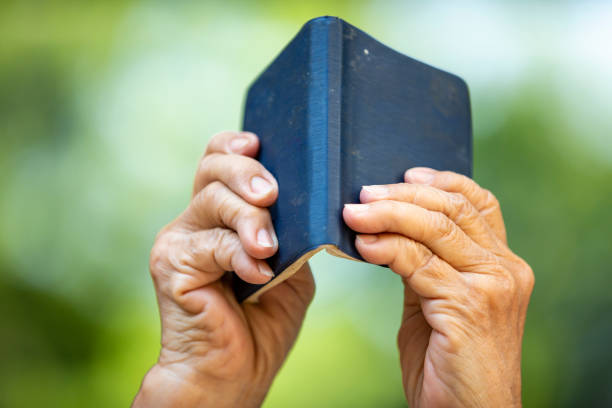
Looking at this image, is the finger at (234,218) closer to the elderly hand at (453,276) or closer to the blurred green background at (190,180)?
the elderly hand at (453,276)

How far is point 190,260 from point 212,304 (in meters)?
0.09

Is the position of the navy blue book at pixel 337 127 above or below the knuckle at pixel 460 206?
above

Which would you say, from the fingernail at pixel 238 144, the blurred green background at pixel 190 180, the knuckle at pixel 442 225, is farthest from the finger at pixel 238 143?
the blurred green background at pixel 190 180

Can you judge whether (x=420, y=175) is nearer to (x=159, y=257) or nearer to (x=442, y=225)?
(x=442, y=225)

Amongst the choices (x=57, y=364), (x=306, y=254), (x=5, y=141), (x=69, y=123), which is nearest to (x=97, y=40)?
(x=69, y=123)

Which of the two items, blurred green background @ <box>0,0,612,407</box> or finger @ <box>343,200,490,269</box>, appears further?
blurred green background @ <box>0,0,612,407</box>

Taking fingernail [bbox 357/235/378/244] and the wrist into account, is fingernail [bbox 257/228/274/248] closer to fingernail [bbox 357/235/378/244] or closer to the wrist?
fingernail [bbox 357/235/378/244]

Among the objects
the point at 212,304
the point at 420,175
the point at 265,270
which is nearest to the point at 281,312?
the point at 212,304

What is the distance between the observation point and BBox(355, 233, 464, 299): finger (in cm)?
60

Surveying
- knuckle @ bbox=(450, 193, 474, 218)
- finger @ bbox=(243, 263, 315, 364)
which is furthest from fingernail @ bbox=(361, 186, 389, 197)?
finger @ bbox=(243, 263, 315, 364)

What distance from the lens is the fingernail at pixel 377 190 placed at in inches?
24.2

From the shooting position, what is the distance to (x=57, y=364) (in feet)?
7.95

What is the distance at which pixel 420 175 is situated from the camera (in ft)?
2.30

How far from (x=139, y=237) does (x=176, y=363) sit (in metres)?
1.75
